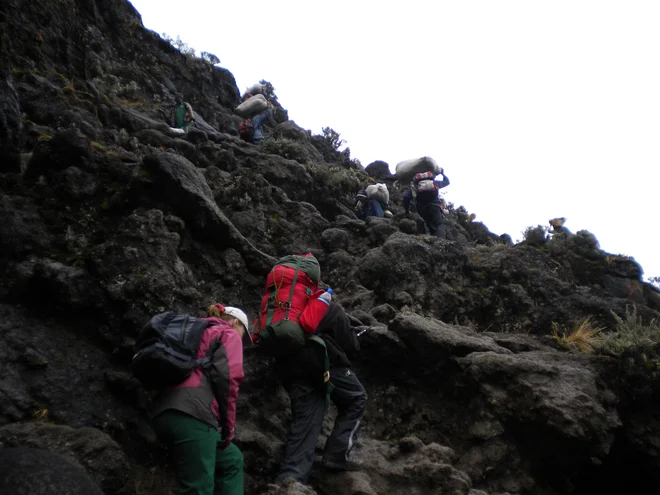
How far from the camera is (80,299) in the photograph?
5746mm

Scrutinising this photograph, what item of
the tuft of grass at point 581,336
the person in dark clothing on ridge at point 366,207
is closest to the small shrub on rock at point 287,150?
the person in dark clothing on ridge at point 366,207

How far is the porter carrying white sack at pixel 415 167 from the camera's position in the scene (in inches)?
578

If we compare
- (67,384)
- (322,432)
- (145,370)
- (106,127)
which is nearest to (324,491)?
(322,432)

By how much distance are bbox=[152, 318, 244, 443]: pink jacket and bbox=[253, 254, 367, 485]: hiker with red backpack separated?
964mm

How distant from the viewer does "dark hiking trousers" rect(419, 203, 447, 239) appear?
1363 centimetres

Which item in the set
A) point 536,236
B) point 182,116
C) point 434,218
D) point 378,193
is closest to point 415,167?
point 378,193

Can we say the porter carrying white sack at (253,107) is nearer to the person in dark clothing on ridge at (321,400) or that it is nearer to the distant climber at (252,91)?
the distant climber at (252,91)

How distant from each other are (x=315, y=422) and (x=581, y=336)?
5.15 m

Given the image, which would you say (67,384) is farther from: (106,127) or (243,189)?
(106,127)

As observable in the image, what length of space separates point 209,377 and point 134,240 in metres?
2.84

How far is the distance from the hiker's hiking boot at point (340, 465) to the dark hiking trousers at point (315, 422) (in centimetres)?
4

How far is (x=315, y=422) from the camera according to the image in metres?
5.67

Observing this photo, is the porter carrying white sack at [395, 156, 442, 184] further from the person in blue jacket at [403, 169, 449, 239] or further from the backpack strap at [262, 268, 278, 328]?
the backpack strap at [262, 268, 278, 328]

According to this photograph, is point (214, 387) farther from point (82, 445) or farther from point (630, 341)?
point (630, 341)
